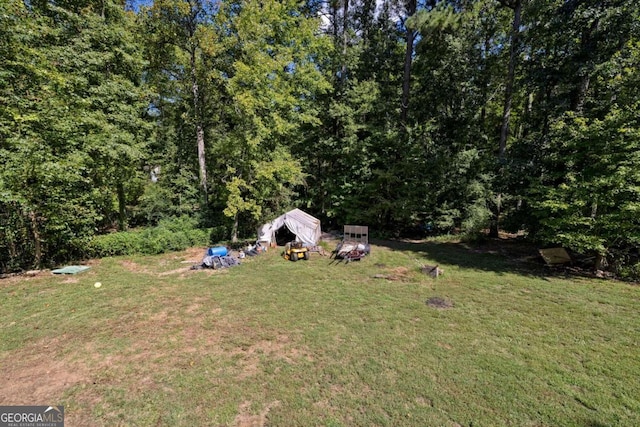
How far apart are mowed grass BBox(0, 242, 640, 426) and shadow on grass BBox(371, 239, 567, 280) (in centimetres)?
91

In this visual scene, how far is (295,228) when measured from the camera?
13.9 meters

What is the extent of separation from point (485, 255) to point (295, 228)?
896 centimetres

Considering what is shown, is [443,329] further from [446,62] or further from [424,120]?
[446,62]

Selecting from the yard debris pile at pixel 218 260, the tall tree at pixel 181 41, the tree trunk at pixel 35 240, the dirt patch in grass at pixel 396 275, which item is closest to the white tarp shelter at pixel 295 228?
the yard debris pile at pixel 218 260

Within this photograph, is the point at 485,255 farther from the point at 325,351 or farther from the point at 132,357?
the point at 132,357

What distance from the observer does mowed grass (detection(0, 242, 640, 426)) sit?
4055 mm

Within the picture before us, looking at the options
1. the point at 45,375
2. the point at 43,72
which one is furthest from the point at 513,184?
the point at 43,72

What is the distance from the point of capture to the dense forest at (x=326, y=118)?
9.24 m

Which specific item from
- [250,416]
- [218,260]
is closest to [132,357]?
[250,416]

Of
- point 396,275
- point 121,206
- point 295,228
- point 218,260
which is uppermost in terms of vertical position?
point 121,206

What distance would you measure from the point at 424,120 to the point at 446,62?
3406 millimetres

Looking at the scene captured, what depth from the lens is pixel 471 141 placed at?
16.9 m

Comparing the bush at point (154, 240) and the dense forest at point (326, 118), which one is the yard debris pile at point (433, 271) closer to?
the dense forest at point (326, 118)

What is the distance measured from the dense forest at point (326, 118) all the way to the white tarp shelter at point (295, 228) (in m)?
1.13
